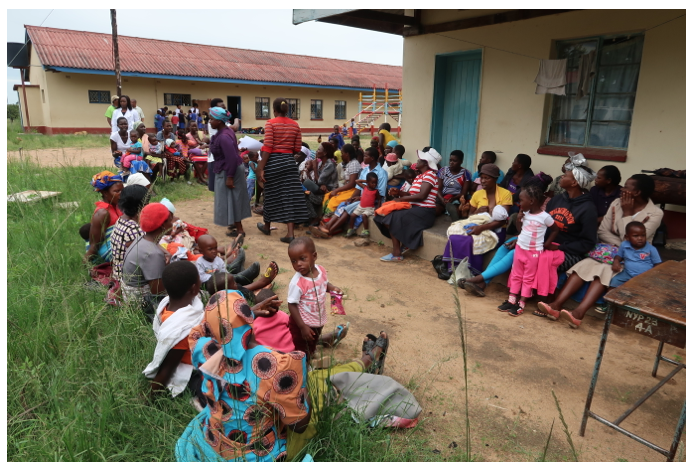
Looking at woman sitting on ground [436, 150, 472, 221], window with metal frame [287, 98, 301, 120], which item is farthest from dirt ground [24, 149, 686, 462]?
window with metal frame [287, 98, 301, 120]

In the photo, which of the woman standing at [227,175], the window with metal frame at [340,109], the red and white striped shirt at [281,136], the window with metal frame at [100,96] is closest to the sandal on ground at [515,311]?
the red and white striped shirt at [281,136]

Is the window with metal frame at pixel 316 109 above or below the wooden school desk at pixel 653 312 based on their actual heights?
above

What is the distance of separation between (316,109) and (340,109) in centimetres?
169

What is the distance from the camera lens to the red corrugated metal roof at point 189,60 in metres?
19.2

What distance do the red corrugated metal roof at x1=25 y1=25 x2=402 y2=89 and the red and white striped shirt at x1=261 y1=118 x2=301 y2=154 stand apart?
16.4 m

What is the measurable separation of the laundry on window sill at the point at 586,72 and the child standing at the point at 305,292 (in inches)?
172

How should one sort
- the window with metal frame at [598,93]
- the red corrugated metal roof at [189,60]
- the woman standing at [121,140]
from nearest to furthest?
the window with metal frame at [598,93] → the woman standing at [121,140] → the red corrugated metal roof at [189,60]

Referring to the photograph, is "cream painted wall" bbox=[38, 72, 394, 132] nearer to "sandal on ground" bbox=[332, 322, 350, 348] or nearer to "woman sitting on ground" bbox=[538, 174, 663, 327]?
Result: "sandal on ground" bbox=[332, 322, 350, 348]

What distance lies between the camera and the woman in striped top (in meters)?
5.47

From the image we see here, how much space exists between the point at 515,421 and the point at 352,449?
102 centimetres

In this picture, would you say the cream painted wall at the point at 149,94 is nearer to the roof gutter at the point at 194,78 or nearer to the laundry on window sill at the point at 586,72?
the roof gutter at the point at 194,78

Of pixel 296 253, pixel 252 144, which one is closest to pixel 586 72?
pixel 296 253

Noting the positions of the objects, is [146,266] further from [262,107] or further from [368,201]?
[262,107]

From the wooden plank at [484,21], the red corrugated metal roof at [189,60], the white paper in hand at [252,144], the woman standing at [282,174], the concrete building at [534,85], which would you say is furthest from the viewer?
the red corrugated metal roof at [189,60]
